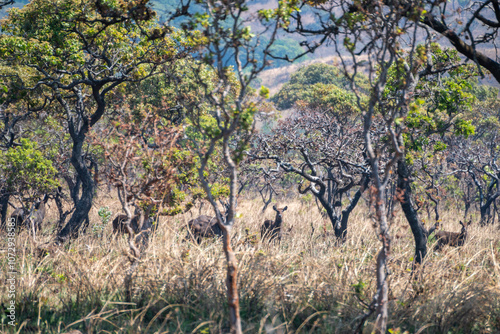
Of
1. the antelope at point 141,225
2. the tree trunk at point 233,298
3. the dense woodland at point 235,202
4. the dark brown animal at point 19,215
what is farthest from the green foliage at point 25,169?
the tree trunk at point 233,298

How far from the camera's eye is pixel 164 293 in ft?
15.9

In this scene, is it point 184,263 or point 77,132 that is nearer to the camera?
point 184,263

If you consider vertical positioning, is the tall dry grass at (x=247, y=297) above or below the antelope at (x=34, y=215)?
below

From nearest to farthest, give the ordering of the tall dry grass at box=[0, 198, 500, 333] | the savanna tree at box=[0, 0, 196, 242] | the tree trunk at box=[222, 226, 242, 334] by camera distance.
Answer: the tree trunk at box=[222, 226, 242, 334], the tall dry grass at box=[0, 198, 500, 333], the savanna tree at box=[0, 0, 196, 242]

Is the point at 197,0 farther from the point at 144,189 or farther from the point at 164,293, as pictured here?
the point at 164,293

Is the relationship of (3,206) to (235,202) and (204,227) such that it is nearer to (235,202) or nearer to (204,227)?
(204,227)

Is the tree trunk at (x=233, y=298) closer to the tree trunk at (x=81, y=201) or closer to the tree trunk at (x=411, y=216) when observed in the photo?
the tree trunk at (x=411, y=216)

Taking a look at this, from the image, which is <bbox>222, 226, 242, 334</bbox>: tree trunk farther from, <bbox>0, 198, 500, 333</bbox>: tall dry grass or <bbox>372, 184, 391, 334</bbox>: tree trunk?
<bbox>372, 184, 391, 334</bbox>: tree trunk

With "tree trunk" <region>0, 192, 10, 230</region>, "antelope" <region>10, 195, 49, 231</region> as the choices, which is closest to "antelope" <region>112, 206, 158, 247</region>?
"antelope" <region>10, 195, 49, 231</region>

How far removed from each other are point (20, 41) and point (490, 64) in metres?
7.92

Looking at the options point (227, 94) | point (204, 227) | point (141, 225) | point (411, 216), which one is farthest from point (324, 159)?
point (227, 94)

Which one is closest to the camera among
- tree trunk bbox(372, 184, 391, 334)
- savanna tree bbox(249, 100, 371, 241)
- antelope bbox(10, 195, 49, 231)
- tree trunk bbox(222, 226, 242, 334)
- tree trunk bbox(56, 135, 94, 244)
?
tree trunk bbox(222, 226, 242, 334)

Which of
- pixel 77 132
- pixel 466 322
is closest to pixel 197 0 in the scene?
pixel 466 322

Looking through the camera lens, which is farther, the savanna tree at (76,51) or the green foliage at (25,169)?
the green foliage at (25,169)
